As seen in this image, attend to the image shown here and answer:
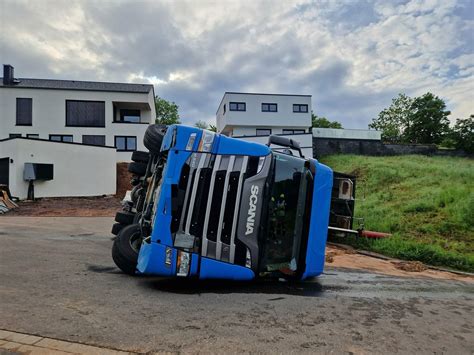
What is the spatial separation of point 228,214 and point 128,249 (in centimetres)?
191

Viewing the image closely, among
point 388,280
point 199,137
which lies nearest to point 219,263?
point 199,137

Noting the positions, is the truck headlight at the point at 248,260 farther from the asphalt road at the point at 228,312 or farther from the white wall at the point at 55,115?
the white wall at the point at 55,115

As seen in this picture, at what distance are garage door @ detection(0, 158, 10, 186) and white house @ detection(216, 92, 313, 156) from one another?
2266 centimetres

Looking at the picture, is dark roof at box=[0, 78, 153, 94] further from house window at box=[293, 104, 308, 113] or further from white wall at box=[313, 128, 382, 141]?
white wall at box=[313, 128, 382, 141]

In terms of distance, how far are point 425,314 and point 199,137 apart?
372cm

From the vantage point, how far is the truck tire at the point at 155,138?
7098 mm

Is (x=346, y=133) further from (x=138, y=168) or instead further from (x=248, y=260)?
(x=248, y=260)

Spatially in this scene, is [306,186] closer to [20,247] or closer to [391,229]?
[20,247]

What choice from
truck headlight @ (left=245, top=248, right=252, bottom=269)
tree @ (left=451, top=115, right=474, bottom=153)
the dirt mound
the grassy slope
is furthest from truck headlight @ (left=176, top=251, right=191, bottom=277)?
tree @ (left=451, top=115, right=474, bottom=153)

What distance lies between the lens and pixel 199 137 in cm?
505

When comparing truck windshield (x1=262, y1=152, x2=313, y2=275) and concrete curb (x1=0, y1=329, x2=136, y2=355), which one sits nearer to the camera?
concrete curb (x1=0, y1=329, x2=136, y2=355)

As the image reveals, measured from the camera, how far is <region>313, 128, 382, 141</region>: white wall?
34.9 m

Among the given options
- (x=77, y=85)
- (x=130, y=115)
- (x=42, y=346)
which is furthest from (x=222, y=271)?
(x=77, y=85)

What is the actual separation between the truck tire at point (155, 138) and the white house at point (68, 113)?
23.1 m
